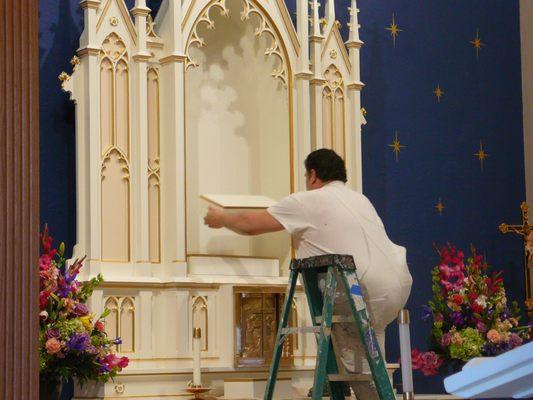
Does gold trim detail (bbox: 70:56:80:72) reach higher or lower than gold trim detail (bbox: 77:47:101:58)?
lower

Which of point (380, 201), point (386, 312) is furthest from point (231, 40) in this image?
point (386, 312)

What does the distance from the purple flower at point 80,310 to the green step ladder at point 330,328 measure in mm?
874

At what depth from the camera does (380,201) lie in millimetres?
6902

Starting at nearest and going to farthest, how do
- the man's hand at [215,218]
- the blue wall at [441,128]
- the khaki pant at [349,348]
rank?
1. the khaki pant at [349,348]
2. the man's hand at [215,218]
3. the blue wall at [441,128]

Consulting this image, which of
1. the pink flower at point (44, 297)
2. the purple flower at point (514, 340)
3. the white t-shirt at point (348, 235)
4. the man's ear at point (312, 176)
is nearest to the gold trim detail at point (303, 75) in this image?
the man's ear at point (312, 176)

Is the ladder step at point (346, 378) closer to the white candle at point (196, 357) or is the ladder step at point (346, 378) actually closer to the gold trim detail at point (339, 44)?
the white candle at point (196, 357)

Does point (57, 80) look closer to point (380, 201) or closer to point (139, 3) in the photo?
point (139, 3)

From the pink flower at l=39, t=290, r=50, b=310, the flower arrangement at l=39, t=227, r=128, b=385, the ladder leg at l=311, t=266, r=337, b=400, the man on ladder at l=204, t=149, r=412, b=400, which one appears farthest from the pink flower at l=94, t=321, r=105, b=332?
the ladder leg at l=311, t=266, r=337, b=400

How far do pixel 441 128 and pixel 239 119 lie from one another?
1.87 m

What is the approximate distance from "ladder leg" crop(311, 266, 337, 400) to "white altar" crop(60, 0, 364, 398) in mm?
867

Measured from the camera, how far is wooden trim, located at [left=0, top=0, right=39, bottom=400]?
92.4 inches

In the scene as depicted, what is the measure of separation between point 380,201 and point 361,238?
7.49 feet

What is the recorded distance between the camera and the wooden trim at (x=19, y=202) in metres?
2.35

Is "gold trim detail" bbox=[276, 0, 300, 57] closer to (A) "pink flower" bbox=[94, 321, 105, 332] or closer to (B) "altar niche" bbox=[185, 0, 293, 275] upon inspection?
(B) "altar niche" bbox=[185, 0, 293, 275]
